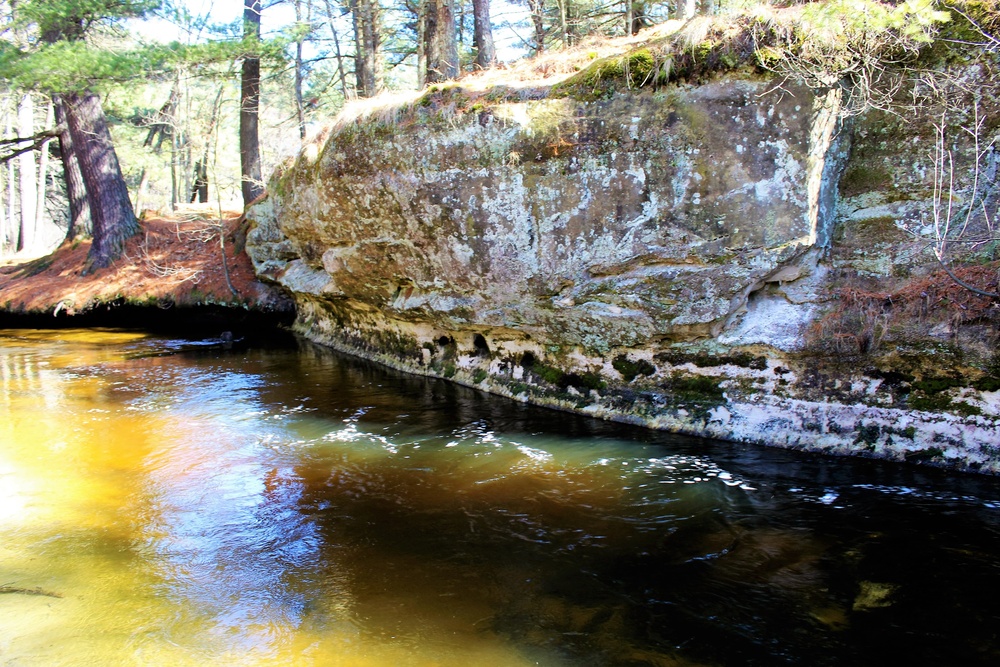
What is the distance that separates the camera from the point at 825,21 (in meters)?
6.46

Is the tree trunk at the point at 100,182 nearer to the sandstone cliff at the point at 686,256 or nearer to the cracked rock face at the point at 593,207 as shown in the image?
the cracked rock face at the point at 593,207

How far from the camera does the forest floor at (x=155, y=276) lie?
1587 cm

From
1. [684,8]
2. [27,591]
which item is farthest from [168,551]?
[684,8]

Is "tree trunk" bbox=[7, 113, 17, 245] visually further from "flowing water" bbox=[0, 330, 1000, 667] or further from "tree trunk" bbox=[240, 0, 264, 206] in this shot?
"flowing water" bbox=[0, 330, 1000, 667]

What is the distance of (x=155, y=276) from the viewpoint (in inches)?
653

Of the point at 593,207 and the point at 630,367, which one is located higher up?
the point at 593,207

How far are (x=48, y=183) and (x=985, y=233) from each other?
39.7 meters

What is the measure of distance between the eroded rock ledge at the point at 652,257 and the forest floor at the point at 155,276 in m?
6.99

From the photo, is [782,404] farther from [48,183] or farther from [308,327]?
[48,183]

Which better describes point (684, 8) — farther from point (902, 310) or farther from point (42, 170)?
point (42, 170)

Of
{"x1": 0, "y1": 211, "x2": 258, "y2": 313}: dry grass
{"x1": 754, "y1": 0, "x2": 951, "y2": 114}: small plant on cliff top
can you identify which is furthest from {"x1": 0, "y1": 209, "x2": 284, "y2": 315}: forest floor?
{"x1": 754, "y1": 0, "x2": 951, "y2": 114}: small plant on cliff top

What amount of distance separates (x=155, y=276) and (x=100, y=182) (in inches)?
143

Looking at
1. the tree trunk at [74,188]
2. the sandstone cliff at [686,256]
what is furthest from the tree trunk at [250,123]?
the sandstone cliff at [686,256]

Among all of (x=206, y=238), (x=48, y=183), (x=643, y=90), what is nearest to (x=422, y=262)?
(x=643, y=90)
